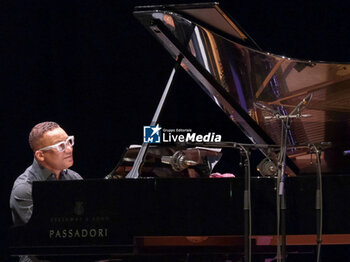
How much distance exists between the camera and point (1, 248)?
4973 millimetres

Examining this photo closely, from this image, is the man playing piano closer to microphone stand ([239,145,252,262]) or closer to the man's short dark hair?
the man's short dark hair

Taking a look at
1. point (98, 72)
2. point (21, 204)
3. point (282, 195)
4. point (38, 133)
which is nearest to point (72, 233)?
point (21, 204)

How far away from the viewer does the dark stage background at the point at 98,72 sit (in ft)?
16.6

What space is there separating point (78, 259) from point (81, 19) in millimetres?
2755

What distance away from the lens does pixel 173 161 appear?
3.67m

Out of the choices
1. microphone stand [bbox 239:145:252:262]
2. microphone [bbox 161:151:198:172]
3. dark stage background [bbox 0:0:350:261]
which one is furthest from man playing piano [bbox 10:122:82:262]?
dark stage background [bbox 0:0:350:261]

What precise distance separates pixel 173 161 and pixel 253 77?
2.58ft

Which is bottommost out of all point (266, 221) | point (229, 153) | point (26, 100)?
point (266, 221)

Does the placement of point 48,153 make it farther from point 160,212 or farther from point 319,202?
point 319,202

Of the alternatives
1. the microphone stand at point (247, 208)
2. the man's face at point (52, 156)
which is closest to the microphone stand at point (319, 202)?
the microphone stand at point (247, 208)

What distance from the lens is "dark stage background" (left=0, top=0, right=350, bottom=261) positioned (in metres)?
5.05

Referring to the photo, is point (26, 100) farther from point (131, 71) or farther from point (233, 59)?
point (233, 59)

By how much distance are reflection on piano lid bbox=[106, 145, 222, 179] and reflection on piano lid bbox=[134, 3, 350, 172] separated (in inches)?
15.1

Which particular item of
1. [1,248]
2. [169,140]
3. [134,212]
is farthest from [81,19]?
[134,212]
